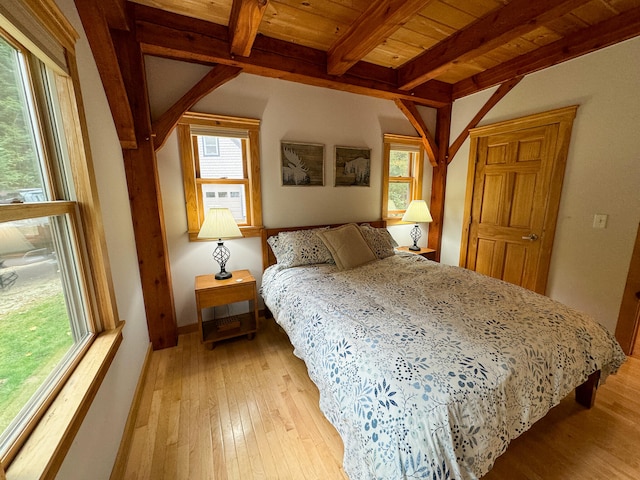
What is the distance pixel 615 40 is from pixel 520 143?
90cm

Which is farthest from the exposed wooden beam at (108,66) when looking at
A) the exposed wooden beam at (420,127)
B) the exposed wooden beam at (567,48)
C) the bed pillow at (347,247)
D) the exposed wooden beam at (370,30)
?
the exposed wooden beam at (567,48)

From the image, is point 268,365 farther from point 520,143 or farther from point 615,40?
point 615,40

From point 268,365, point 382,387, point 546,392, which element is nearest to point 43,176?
point 382,387

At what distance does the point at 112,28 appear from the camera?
5.97 feet

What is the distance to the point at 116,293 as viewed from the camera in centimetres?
146

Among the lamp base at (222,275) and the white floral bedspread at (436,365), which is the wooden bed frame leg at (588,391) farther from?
the lamp base at (222,275)

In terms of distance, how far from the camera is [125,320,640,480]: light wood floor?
1304mm

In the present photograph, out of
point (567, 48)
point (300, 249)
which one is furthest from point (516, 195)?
point (300, 249)

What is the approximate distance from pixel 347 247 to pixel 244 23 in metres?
1.85

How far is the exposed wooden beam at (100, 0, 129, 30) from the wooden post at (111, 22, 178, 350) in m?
0.08

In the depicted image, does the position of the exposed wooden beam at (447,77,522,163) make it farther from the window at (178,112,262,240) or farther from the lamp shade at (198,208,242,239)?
the lamp shade at (198,208,242,239)

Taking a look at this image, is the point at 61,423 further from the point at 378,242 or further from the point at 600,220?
the point at 600,220

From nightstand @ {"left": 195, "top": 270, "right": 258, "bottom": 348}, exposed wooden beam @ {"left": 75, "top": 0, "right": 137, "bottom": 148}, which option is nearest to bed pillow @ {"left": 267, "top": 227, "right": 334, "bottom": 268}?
nightstand @ {"left": 195, "top": 270, "right": 258, "bottom": 348}

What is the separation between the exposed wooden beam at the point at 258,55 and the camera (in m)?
1.91
